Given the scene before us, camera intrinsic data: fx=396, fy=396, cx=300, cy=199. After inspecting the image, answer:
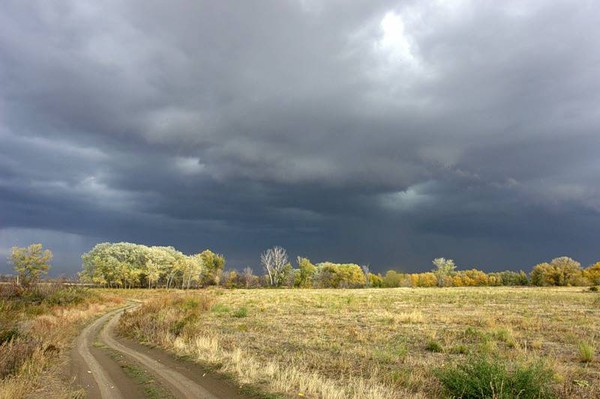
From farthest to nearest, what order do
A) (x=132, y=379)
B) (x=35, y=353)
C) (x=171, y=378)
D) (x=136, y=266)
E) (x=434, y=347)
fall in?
(x=136, y=266) → (x=434, y=347) → (x=35, y=353) → (x=132, y=379) → (x=171, y=378)

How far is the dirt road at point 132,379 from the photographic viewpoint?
12.8 meters

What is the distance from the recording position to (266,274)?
493 feet

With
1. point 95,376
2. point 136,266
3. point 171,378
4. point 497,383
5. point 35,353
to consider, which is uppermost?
point 136,266

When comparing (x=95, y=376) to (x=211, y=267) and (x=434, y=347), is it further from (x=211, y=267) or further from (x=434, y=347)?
(x=211, y=267)

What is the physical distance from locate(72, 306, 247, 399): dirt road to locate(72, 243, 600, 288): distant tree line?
9761 cm

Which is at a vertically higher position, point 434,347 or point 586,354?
point 586,354

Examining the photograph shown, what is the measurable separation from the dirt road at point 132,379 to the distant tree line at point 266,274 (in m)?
97.6

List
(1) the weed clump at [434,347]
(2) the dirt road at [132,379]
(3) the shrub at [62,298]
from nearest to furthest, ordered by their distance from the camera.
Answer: (2) the dirt road at [132,379] < (1) the weed clump at [434,347] < (3) the shrub at [62,298]

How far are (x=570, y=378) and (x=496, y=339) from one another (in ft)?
28.3

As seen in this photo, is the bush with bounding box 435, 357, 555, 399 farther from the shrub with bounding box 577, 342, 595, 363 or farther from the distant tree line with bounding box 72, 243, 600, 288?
the distant tree line with bounding box 72, 243, 600, 288

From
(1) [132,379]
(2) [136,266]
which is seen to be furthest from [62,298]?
(2) [136,266]

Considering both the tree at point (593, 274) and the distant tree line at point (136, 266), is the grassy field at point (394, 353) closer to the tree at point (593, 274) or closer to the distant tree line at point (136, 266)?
the distant tree line at point (136, 266)

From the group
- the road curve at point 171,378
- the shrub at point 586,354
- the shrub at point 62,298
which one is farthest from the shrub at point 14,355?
the shrub at point 62,298

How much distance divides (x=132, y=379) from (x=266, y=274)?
137m
